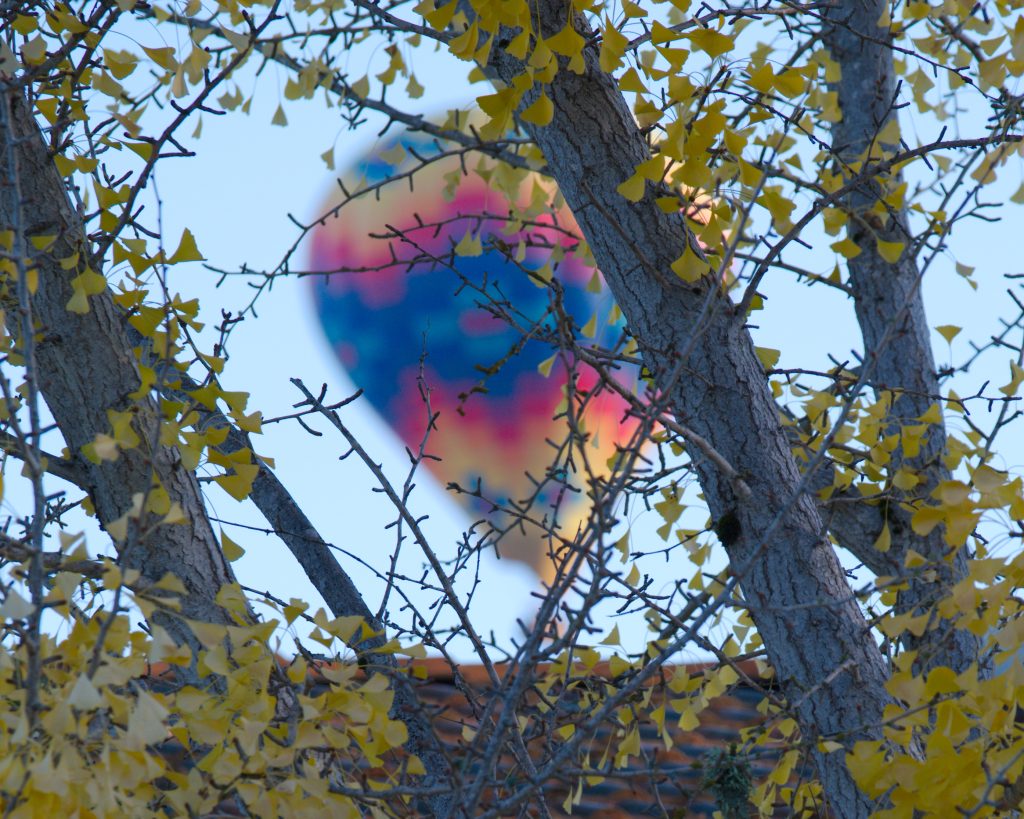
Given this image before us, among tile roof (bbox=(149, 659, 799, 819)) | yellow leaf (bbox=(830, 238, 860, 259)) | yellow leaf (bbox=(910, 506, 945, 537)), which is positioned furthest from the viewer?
tile roof (bbox=(149, 659, 799, 819))

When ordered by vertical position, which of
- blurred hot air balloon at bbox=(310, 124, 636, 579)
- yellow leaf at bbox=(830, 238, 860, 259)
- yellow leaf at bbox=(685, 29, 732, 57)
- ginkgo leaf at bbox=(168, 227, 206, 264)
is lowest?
ginkgo leaf at bbox=(168, 227, 206, 264)

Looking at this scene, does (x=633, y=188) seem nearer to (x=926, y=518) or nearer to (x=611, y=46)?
(x=611, y=46)

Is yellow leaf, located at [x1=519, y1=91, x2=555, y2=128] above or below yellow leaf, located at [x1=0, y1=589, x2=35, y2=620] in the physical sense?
above

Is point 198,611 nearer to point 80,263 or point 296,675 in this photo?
point 296,675

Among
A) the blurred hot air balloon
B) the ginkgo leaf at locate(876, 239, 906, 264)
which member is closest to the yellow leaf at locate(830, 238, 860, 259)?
the ginkgo leaf at locate(876, 239, 906, 264)

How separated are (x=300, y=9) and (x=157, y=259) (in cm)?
172

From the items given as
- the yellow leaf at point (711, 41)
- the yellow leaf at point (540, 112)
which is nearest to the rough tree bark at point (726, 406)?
the yellow leaf at point (540, 112)

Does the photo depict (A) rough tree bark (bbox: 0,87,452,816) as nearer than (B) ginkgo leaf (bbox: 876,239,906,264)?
Yes

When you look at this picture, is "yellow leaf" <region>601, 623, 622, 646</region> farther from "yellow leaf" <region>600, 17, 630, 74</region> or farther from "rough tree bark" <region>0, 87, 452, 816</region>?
"yellow leaf" <region>600, 17, 630, 74</region>

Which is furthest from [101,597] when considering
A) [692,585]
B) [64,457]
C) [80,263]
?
[692,585]

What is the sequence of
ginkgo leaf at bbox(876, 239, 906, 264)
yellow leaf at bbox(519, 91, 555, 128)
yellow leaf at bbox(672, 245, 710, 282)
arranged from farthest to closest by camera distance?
ginkgo leaf at bbox(876, 239, 906, 264), yellow leaf at bbox(672, 245, 710, 282), yellow leaf at bbox(519, 91, 555, 128)

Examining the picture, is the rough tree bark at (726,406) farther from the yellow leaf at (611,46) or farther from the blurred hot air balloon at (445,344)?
the blurred hot air balloon at (445,344)

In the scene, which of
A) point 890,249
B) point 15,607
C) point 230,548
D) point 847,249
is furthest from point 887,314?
point 15,607

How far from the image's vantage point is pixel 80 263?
1892mm
